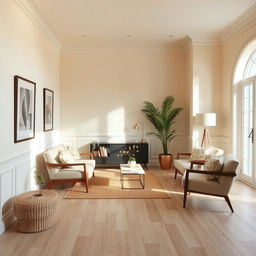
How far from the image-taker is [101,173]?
627cm

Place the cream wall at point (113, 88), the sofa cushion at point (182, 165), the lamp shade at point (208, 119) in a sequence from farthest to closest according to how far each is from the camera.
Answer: the cream wall at point (113, 88)
the lamp shade at point (208, 119)
the sofa cushion at point (182, 165)

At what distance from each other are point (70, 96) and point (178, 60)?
3308 millimetres

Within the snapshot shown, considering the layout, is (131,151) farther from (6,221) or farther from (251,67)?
(6,221)

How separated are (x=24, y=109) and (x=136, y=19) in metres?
2.91

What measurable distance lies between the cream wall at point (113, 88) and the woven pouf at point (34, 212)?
394 centimetres

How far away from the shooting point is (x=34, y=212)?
9.91 ft

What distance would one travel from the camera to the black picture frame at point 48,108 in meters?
5.40

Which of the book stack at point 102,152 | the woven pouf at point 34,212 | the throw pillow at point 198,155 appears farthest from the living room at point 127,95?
the throw pillow at point 198,155

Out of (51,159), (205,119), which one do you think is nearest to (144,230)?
(51,159)

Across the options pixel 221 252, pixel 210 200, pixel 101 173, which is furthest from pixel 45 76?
pixel 221 252

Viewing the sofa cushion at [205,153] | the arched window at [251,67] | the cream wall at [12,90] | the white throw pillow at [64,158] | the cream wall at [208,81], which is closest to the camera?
the cream wall at [12,90]

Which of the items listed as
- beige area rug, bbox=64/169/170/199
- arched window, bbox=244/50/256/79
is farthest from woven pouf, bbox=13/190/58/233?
arched window, bbox=244/50/256/79

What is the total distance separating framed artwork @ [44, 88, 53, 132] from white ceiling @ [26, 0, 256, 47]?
149 centimetres

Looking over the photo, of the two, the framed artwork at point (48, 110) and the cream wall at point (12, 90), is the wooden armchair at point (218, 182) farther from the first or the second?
the framed artwork at point (48, 110)
